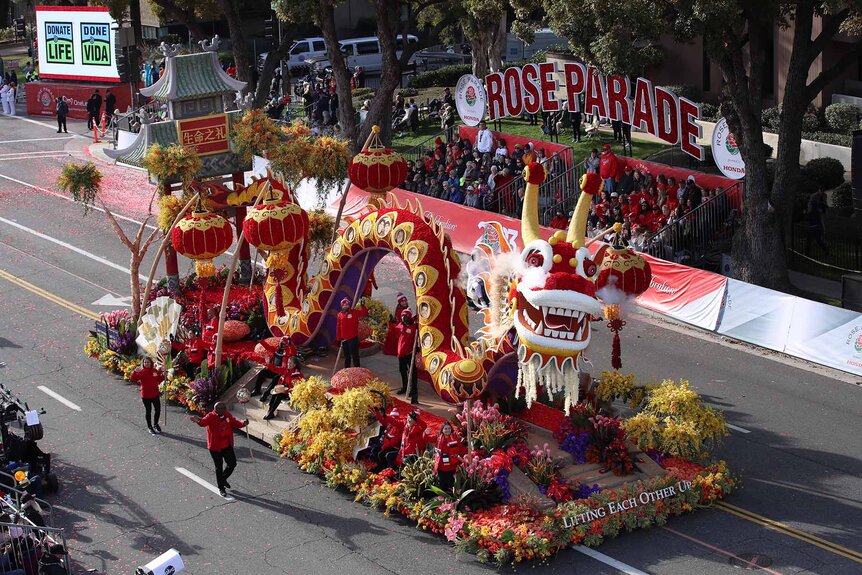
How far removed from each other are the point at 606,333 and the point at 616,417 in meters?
6.10

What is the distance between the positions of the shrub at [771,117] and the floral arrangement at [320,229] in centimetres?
1579

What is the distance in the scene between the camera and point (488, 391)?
20.7 metres

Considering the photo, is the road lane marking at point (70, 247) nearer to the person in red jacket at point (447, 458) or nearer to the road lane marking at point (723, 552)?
the person in red jacket at point (447, 458)

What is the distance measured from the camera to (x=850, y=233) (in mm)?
30750

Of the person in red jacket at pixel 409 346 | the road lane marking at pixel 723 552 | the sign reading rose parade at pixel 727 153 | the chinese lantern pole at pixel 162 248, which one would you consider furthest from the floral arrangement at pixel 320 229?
the road lane marking at pixel 723 552

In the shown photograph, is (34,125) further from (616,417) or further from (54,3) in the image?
(616,417)

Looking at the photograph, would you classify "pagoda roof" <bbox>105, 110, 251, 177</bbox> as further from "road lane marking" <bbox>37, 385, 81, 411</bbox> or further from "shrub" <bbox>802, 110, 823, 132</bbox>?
"shrub" <bbox>802, 110, 823, 132</bbox>

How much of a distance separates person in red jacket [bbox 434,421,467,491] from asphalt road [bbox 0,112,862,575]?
0.88 m

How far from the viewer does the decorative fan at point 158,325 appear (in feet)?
80.2

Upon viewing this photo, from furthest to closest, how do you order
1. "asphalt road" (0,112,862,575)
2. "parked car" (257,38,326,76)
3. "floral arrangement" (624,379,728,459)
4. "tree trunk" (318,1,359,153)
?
"parked car" (257,38,326,76) < "tree trunk" (318,1,359,153) < "floral arrangement" (624,379,728,459) < "asphalt road" (0,112,862,575)

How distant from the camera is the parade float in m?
17.9

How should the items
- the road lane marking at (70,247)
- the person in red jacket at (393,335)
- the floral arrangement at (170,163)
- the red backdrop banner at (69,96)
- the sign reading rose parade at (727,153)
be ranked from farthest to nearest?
1. the red backdrop banner at (69,96)
2. the road lane marking at (70,247)
3. the sign reading rose parade at (727,153)
4. the floral arrangement at (170,163)
5. the person in red jacket at (393,335)

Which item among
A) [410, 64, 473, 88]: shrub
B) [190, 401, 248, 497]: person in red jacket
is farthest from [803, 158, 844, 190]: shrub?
[410, 64, 473, 88]: shrub

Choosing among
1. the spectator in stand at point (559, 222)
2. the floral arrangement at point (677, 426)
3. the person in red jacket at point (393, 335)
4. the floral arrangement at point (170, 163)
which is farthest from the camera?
the spectator in stand at point (559, 222)
